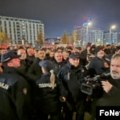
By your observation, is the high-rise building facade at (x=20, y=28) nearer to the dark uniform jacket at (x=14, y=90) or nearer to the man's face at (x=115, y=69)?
the dark uniform jacket at (x=14, y=90)

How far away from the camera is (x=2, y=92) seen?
3.75m

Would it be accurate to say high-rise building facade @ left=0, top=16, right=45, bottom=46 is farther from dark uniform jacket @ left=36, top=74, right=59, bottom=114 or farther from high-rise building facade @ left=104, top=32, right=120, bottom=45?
dark uniform jacket @ left=36, top=74, right=59, bottom=114

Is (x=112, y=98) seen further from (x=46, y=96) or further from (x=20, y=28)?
(x=20, y=28)

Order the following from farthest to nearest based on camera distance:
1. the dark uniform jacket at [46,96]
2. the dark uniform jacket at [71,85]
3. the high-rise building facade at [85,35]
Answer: the high-rise building facade at [85,35]
the dark uniform jacket at [71,85]
the dark uniform jacket at [46,96]

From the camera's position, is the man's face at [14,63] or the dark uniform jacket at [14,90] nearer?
the dark uniform jacket at [14,90]

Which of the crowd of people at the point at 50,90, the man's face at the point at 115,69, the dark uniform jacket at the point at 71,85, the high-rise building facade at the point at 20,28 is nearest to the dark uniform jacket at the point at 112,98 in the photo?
the crowd of people at the point at 50,90

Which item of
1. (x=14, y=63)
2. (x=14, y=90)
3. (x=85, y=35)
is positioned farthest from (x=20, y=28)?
(x=14, y=90)

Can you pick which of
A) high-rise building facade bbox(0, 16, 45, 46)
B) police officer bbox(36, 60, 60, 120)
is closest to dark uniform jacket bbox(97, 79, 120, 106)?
police officer bbox(36, 60, 60, 120)

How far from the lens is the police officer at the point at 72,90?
5441mm

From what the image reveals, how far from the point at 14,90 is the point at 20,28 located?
16822 cm

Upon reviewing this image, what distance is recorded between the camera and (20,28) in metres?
168

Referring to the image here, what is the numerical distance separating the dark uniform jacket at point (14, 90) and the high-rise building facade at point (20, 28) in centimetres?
15111

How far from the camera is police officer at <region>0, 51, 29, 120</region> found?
3.77 meters

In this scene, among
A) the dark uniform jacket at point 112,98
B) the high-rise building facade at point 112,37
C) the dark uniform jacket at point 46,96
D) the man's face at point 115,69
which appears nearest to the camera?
the dark uniform jacket at point 112,98
